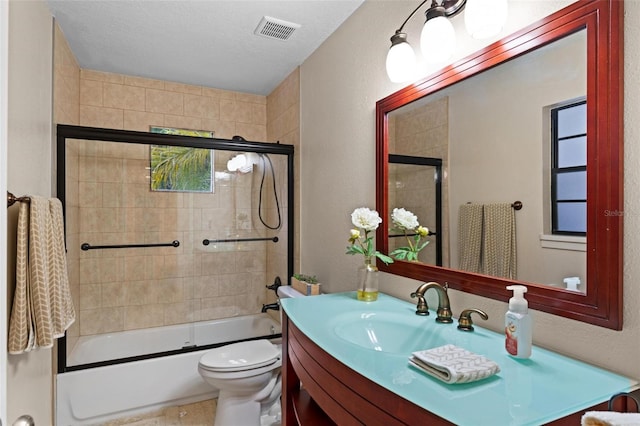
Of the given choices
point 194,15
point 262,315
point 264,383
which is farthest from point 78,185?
point 264,383

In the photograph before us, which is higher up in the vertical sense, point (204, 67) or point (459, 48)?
point (204, 67)

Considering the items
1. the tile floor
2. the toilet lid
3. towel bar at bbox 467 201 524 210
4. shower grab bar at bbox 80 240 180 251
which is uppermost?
towel bar at bbox 467 201 524 210

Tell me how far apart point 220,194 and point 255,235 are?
1.46 ft

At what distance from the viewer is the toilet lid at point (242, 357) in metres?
2.02

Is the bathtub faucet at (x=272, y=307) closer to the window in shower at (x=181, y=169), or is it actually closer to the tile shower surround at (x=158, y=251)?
the tile shower surround at (x=158, y=251)

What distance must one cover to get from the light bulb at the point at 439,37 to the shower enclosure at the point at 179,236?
167cm

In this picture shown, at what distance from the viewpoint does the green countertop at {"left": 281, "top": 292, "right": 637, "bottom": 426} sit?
0.70 m

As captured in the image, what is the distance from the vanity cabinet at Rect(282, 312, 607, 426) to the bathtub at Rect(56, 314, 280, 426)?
132cm

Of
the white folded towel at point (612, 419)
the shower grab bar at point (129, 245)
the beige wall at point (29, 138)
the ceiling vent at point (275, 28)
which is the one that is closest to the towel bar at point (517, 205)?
the white folded towel at point (612, 419)

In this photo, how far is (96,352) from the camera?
2.53 meters

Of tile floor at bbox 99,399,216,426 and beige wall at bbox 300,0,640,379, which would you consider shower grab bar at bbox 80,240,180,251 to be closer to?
beige wall at bbox 300,0,640,379

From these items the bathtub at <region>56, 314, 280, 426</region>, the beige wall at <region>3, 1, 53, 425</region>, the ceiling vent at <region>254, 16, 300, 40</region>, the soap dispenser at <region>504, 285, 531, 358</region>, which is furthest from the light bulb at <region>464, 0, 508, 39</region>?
the bathtub at <region>56, 314, 280, 426</region>

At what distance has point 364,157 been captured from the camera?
→ 1.92 meters

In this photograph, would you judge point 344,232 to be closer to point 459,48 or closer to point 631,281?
point 459,48
